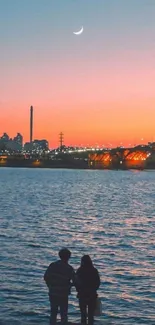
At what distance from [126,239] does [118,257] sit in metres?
8.44

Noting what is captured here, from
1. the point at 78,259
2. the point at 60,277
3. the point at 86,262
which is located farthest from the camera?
the point at 78,259

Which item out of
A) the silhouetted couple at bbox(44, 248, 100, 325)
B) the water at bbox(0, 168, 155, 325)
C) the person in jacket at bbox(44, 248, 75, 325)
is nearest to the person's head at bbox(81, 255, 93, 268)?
the silhouetted couple at bbox(44, 248, 100, 325)

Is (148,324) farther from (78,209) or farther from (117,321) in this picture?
(78,209)

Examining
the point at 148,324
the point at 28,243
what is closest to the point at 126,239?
the point at 28,243

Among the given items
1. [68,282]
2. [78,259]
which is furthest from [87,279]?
[78,259]

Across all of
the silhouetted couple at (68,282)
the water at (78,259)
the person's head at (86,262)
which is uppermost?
the person's head at (86,262)

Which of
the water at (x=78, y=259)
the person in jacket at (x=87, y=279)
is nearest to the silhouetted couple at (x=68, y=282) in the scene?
the person in jacket at (x=87, y=279)

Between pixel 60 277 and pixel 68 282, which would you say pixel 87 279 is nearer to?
pixel 68 282

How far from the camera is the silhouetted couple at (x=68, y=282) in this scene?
12195mm

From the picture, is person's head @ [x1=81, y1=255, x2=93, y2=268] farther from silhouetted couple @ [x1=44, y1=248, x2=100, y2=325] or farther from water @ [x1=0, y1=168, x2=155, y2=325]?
water @ [x1=0, y1=168, x2=155, y2=325]

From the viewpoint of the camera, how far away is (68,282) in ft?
40.2

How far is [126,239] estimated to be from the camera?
3788cm

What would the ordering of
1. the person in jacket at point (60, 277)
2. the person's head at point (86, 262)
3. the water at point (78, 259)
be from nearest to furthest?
the person in jacket at point (60, 277)
the person's head at point (86, 262)
the water at point (78, 259)

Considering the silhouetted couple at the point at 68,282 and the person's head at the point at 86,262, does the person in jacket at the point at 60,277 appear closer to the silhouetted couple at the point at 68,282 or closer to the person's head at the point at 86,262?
the silhouetted couple at the point at 68,282
